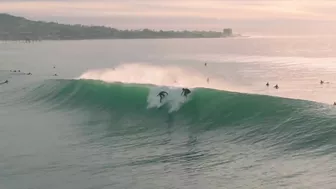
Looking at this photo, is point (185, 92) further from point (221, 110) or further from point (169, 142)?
point (169, 142)

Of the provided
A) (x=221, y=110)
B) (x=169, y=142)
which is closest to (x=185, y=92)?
(x=221, y=110)

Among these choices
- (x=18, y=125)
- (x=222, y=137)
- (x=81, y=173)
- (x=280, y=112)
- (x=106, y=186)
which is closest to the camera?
(x=106, y=186)

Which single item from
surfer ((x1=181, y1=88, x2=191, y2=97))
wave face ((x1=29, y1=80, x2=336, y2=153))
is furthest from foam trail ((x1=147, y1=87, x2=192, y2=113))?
surfer ((x1=181, y1=88, x2=191, y2=97))

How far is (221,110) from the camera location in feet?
66.8

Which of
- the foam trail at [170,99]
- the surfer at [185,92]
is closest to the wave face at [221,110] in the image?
the foam trail at [170,99]

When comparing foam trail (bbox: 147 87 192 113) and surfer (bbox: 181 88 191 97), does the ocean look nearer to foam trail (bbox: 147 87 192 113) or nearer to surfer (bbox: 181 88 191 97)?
foam trail (bbox: 147 87 192 113)

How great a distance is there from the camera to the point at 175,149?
15773 mm

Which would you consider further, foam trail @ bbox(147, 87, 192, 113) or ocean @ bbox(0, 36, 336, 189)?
foam trail @ bbox(147, 87, 192, 113)

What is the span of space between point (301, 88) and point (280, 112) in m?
29.2

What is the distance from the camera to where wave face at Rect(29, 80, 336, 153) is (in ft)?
52.1

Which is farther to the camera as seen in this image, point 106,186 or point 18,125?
point 18,125

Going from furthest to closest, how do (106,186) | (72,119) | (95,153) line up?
(72,119) < (95,153) < (106,186)

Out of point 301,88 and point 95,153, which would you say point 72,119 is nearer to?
point 95,153

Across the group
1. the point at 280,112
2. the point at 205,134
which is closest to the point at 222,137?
the point at 205,134
